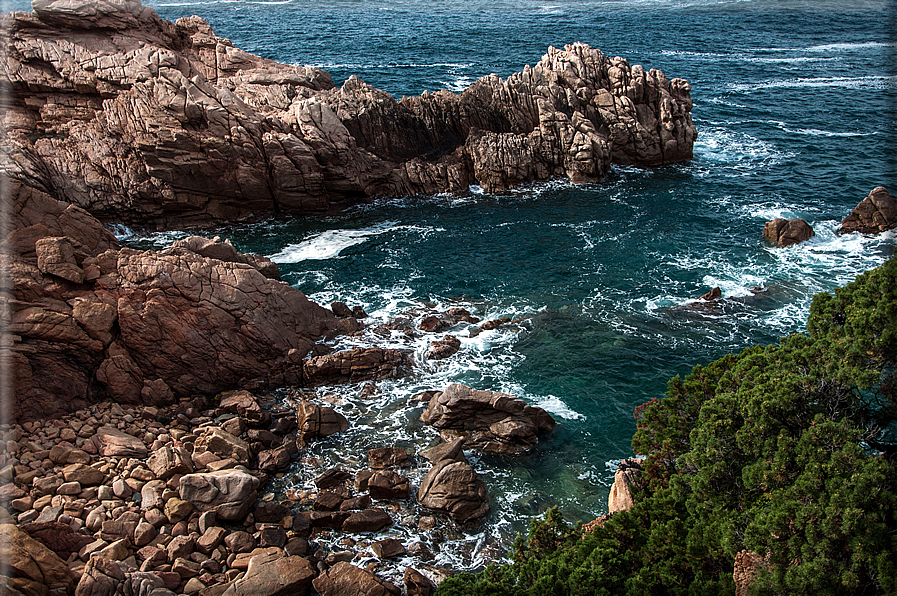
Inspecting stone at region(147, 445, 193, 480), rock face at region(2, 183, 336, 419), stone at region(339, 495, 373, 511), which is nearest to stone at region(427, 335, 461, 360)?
rock face at region(2, 183, 336, 419)

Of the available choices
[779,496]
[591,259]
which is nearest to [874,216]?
[591,259]

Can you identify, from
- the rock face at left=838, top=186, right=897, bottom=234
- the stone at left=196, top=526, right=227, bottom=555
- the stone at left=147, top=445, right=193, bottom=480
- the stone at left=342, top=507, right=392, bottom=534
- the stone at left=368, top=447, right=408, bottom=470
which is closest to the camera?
the stone at left=196, top=526, right=227, bottom=555

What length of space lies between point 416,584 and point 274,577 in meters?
5.44

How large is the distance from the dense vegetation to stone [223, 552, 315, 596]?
6184 mm

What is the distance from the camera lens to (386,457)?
3128 centimetres

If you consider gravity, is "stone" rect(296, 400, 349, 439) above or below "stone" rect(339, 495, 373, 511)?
above

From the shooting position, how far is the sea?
3288 cm

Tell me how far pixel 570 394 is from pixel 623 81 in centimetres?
4767

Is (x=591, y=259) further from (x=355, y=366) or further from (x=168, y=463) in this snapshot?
(x=168, y=463)

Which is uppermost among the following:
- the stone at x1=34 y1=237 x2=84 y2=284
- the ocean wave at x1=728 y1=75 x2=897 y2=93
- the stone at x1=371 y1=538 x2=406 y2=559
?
the ocean wave at x1=728 y1=75 x2=897 y2=93

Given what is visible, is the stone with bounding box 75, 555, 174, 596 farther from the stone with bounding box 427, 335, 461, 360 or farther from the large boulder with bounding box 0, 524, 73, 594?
the stone with bounding box 427, 335, 461, 360

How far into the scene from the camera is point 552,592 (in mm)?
19281

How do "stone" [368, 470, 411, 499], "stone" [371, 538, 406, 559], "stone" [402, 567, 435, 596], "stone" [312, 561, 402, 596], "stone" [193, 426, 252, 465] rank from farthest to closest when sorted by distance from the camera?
"stone" [193, 426, 252, 465], "stone" [368, 470, 411, 499], "stone" [371, 538, 406, 559], "stone" [402, 567, 435, 596], "stone" [312, 561, 402, 596]

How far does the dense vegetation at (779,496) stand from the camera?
54.5 feet
